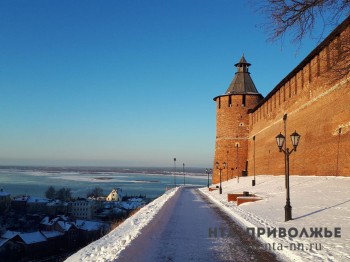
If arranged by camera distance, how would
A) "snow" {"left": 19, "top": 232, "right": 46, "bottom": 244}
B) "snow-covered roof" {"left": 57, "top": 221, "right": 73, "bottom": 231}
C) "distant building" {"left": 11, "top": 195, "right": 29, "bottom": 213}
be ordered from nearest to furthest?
"snow" {"left": 19, "top": 232, "right": 46, "bottom": 244} → "snow-covered roof" {"left": 57, "top": 221, "right": 73, "bottom": 231} → "distant building" {"left": 11, "top": 195, "right": 29, "bottom": 213}

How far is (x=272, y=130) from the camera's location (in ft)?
91.0

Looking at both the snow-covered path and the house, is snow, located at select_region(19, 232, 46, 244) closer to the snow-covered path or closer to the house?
the house

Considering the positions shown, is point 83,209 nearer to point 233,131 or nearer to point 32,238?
point 32,238

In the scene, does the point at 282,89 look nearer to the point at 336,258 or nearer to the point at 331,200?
the point at 331,200

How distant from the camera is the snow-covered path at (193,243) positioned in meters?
5.53

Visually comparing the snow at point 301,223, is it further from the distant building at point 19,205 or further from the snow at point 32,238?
the distant building at point 19,205

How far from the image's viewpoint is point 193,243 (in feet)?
21.6

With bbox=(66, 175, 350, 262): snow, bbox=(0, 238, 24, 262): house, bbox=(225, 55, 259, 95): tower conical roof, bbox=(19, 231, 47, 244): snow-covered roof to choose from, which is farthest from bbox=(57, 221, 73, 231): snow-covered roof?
bbox=(66, 175, 350, 262): snow

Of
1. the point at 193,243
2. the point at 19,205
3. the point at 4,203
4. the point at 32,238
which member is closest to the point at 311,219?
the point at 193,243

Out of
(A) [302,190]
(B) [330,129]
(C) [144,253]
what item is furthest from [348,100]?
(C) [144,253]

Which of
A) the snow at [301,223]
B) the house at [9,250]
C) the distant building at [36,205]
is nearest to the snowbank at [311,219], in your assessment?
the snow at [301,223]

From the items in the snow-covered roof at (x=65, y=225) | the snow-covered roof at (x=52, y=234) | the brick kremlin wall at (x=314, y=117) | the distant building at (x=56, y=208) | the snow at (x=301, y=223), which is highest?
the brick kremlin wall at (x=314, y=117)

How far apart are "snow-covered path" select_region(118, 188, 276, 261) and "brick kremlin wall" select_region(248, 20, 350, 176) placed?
5.20m

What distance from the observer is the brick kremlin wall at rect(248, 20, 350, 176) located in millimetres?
15049
